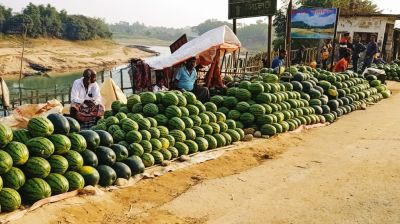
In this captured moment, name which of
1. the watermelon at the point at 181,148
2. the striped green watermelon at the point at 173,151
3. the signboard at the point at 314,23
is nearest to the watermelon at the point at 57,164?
the striped green watermelon at the point at 173,151

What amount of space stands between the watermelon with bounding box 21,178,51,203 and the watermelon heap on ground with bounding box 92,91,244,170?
182 centimetres

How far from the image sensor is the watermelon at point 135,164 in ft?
21.0

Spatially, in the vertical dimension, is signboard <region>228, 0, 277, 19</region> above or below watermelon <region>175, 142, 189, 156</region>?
above

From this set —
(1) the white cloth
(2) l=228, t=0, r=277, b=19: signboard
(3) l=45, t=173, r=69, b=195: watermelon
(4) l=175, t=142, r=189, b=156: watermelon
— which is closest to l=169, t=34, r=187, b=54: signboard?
(2) l=228, t=0, r=277, b=19: signboard

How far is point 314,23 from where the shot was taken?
19.9 meters

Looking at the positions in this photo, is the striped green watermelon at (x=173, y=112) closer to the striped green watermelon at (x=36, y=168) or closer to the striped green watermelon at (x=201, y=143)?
the striped green watermelon at (x=201, y=143)

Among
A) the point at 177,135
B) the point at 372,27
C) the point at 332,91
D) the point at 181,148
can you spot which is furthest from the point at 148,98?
the point at 372,27

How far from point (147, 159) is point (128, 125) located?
66cm

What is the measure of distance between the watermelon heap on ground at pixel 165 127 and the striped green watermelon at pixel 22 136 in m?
1.60

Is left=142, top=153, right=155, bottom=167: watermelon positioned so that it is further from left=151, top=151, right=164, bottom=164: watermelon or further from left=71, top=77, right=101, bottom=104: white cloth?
left=71, top=77, right=101, bottom=104: white cloth

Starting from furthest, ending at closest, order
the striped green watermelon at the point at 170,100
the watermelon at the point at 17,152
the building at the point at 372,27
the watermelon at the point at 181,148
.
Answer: the building at the point at 372,27, the striped green watermelon at the point at 170,100, the watermelon at the point at 181,148, the watermelon at the point at 17,152

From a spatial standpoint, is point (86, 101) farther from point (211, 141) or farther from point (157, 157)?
point (211, 141)

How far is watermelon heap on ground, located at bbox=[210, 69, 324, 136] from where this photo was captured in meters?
9.33

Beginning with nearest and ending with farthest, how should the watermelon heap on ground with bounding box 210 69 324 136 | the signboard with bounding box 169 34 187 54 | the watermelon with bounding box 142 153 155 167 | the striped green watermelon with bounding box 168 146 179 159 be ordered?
the watermelon with bounding box 142 153 155 167 → the striped green watermelon with bounding box 168 146 179 159 → the watermelon heap on ground with bounding box 210 69 324 136 → the signboard with bounding box 169 34 187 54
